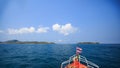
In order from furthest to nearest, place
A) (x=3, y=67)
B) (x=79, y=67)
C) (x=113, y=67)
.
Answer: (x=113, y=67) < (x=3, y=67) < (x=79, y=67)

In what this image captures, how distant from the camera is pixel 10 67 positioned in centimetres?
1861

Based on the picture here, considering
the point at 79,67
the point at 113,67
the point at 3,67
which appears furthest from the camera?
the point at 113,67

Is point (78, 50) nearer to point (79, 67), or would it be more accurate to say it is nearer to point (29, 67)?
point (79, 67)

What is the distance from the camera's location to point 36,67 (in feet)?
61.6

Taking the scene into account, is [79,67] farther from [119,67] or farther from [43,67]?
[119,67]

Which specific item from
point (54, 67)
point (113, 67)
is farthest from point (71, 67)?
point (113, 67)

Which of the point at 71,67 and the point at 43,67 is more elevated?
the point at 71,67

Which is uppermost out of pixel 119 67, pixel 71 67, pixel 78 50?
pixel 78 50

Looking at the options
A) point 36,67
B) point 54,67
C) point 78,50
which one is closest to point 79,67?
point 78,50

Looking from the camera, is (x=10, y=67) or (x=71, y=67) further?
(x=10, y=67)

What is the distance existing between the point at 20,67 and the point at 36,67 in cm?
233

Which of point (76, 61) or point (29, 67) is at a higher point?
point (76, 61)

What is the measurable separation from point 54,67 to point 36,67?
2.62 meters

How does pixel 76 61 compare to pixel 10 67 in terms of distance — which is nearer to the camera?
pixel 76 61
